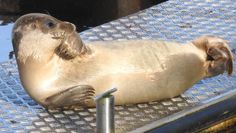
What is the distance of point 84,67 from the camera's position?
4195mm

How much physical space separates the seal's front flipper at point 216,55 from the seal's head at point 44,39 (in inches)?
27.5

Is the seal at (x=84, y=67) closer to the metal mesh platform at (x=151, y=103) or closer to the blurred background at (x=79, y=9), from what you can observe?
the metal mesh platform at (x=151, y=103)

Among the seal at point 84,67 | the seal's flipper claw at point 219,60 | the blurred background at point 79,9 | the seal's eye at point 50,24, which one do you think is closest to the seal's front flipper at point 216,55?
the seal's flipper claw at point 219,60

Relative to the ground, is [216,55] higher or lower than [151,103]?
higher

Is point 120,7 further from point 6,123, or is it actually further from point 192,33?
point 6,123

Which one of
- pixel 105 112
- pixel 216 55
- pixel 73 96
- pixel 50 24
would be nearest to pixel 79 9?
pixel 216 55

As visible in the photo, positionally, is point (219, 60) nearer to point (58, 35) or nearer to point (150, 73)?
point (150, 73)

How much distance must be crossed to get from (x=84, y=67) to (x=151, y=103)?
38cm

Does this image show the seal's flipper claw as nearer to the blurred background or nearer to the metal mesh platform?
the metal mesh platform

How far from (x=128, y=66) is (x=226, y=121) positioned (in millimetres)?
604

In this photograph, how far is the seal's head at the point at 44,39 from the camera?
13.6 ft

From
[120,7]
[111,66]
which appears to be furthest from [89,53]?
[120,7]

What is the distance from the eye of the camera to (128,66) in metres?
4.24

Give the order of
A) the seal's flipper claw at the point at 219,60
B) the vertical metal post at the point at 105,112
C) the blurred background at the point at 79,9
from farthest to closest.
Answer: the blurred background at the point at 79,9 < the seal's flipper claw at the point at 219,60 < the vertical metal post at the point at 105,112
